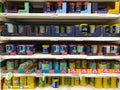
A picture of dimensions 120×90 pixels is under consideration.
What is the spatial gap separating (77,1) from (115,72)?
109 centimetres

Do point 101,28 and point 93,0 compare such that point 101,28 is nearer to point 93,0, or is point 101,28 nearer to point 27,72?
point 93,0

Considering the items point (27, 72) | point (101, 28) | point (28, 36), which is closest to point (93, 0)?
point (101, 28)

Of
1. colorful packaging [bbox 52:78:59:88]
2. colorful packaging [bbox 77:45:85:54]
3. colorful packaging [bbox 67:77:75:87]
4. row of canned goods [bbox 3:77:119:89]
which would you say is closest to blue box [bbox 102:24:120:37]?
colorful packaging [bbox 77:45:85:54]

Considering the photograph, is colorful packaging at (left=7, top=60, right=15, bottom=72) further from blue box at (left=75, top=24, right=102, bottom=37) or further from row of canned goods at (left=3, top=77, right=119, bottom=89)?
blue box at (left=75, top=24, right=102, bottom=37)

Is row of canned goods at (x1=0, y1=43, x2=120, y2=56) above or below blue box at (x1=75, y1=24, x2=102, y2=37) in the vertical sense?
below

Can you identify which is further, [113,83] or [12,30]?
[113,83]

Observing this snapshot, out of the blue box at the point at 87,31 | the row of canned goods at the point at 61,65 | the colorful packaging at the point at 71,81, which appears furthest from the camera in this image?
the colorful packaging at the point at 71,81

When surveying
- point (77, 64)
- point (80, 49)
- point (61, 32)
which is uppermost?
point (61, 32)

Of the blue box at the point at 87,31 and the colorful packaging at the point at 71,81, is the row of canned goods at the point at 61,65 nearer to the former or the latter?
the colorful packaging at the point at 71,81

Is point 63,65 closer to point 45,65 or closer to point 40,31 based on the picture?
point 45,65

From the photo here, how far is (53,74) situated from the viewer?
2.12m

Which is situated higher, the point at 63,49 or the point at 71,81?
the point at 63,49

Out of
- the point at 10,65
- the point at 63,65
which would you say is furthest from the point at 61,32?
the point at 10,65

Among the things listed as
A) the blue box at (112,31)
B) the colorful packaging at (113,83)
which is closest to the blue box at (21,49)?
the blue box at (112,31)
